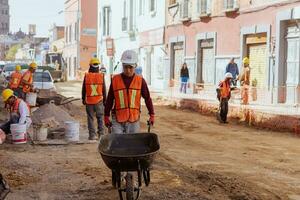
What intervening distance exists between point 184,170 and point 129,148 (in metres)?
A: 2.52

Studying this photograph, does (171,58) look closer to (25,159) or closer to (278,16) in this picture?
(278,16)

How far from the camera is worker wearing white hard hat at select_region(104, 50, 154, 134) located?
7961mm

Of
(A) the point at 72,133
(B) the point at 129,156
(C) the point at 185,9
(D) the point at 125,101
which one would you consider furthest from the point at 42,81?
(B) the point at 129,156

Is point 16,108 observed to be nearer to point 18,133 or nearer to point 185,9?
point 18,133

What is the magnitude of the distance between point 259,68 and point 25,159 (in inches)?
559

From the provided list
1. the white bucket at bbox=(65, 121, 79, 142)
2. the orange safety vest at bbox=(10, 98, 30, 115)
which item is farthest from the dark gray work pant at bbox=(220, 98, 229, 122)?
the orange safety vest at bbox=(10, 98, 30, 115)

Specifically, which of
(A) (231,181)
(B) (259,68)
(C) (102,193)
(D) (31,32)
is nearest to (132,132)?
(C) (102,193)

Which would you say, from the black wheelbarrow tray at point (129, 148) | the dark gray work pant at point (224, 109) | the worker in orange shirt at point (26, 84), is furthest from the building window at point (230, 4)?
the black wheelbarrow tray at point (129, 148)

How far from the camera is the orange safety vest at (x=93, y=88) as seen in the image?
12751 millimetres

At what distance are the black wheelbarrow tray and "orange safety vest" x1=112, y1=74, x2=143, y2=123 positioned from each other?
568 mm

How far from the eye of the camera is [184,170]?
9.84m

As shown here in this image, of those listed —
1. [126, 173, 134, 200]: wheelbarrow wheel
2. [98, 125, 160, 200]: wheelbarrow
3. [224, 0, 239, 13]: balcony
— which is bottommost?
[126, 173, 134, 200]: wheelbarrow wheel

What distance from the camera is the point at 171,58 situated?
108 ft

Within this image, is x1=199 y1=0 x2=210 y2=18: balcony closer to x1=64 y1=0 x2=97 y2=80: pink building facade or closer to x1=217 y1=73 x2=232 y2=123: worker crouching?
x1=217 y1=73 x2=232 y2=123: worker crouching
